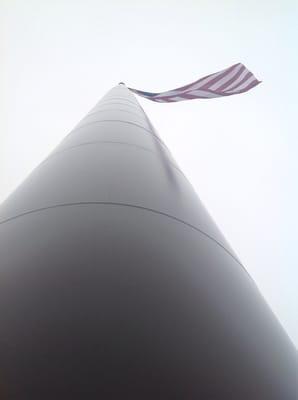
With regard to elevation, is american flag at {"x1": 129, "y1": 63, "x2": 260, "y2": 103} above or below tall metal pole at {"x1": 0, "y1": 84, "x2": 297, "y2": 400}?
above

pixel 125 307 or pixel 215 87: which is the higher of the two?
pixel 215 87

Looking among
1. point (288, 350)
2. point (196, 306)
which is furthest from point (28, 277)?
point (288, 350)

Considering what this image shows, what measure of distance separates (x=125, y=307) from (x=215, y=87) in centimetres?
515

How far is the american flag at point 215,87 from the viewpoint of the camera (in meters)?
5.64

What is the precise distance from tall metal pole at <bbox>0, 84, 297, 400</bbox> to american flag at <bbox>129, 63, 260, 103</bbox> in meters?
3.74

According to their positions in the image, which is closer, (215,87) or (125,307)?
(125,307)

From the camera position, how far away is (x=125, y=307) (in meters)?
1.51

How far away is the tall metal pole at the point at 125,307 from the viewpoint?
1290mm

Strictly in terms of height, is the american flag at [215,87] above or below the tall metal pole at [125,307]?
above

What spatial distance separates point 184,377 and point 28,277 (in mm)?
889

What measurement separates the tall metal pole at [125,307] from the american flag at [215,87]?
3.74 meters

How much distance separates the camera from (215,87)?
580cm

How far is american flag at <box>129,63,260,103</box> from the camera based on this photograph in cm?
564

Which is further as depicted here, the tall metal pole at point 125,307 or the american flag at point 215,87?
the american flag at point 215,87
